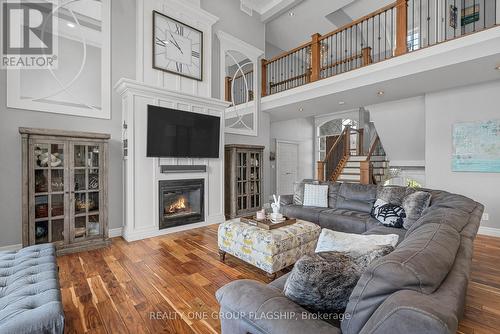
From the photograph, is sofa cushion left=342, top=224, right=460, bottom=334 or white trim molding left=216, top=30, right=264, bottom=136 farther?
white trim molding left=216, top=30, right=264, bottom=136

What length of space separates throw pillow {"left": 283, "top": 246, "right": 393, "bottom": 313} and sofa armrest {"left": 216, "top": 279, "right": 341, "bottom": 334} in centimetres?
7

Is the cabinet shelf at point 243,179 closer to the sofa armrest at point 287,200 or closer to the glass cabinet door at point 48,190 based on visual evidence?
the sofa armrest at point 287,200

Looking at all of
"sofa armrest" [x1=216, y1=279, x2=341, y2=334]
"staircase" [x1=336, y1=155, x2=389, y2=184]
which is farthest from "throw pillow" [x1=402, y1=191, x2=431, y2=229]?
"staircase" [x1=336, y1=155, x2=389, y2=184]

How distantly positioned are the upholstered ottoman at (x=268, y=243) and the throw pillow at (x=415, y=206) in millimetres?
1111

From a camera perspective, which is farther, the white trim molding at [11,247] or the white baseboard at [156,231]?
the white baseboard at [156,231]

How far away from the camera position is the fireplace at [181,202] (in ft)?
13.4

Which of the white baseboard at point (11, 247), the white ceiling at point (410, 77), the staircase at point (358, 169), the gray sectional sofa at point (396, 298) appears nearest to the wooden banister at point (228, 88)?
the white ceiling at point (410, 77)

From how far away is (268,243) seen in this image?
94.4 inches

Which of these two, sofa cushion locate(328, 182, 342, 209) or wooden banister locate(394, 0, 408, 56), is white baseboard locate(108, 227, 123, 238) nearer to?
sofa cushion locate(328, 182, 342, 209)

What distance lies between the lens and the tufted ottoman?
3.89ft

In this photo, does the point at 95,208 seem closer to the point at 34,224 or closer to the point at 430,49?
the point at 34,224

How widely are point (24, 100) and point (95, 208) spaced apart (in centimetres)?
168

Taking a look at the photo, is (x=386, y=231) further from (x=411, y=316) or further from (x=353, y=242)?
(x=411, y=316)
